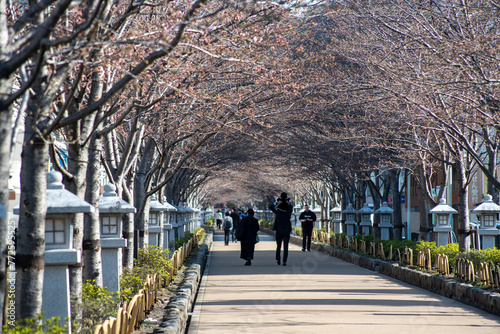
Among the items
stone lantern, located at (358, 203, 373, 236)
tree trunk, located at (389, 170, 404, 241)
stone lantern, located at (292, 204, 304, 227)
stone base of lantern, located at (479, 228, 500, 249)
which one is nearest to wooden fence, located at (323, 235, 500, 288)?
stone base of lantern, located at (479, 228, 500, 249)

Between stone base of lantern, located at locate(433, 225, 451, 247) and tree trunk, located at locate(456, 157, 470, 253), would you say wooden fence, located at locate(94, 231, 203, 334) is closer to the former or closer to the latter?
tree trunk, located at locate(456, 157, 470, 253)

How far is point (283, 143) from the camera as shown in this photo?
2503cm

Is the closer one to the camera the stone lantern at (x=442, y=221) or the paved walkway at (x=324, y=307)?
the paved walkway at (x=324, y=307)

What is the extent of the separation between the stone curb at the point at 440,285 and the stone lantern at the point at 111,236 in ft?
18.6

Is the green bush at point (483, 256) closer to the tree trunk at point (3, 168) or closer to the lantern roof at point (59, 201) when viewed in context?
the lantern roof at point (59, 201)

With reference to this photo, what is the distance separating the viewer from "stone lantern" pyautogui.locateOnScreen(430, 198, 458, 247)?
718 inches

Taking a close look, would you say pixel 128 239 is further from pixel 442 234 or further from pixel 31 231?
pixel 442 234

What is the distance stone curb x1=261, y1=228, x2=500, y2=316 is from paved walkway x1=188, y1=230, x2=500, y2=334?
0.16 meters

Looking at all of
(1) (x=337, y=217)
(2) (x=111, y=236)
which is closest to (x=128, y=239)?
(2) (x=111, y=236)

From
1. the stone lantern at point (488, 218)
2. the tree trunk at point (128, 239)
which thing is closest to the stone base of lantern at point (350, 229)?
the stone lantern at point (488, 218)

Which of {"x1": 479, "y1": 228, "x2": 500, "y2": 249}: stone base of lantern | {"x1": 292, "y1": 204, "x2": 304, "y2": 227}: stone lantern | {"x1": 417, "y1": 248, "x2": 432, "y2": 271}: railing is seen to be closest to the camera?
Answer: {"x1": 417, "y1": 248, "x2": 432, "y2": 271}: railing

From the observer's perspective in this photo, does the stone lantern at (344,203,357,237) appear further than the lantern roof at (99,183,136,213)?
Yes

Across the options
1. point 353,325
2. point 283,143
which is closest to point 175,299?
point 353,325

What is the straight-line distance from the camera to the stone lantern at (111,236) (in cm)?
1027
